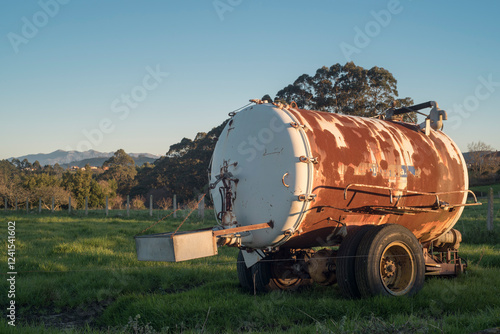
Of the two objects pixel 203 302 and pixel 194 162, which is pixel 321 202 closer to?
pixel 203 302

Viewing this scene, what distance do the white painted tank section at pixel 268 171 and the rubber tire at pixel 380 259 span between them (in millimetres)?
1020

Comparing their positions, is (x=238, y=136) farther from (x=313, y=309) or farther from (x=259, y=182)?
(x=313, y=309)

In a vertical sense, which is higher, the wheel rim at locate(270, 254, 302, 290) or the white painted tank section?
the white painted tank section

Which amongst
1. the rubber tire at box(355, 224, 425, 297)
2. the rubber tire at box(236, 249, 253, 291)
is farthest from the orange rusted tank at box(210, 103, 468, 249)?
the rubber tire at box(236, 249, 253, 291)

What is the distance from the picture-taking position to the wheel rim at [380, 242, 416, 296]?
6535 mm

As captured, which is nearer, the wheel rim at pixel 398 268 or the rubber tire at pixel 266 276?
the wheel rim at pixel 398 268

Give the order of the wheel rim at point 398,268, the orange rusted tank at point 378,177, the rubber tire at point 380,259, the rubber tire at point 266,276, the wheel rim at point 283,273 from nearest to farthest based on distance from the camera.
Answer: the rubber tire at point 380,259, the orange rusted tank at point 378,177, the wheel rim at point 398,268, the wheel rim at point 283,273, the rubber tire at point 266,276

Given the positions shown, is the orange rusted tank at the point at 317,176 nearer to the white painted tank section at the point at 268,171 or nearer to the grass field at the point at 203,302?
the white painted tank section at the point at 268,171

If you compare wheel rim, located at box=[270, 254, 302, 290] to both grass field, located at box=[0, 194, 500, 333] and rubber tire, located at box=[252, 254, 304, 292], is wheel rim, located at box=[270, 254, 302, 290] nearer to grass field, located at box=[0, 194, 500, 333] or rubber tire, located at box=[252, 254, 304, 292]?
rubber tire, located at box=[252, 254, 304, 292]

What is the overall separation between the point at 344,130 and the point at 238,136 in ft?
5.34

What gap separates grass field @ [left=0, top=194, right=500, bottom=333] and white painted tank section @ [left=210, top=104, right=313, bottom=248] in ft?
3.46

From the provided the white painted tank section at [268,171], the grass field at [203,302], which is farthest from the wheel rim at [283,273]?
the white painted tank section at [268,171]

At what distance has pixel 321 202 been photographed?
621cm

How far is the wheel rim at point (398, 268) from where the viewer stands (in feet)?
21.4
